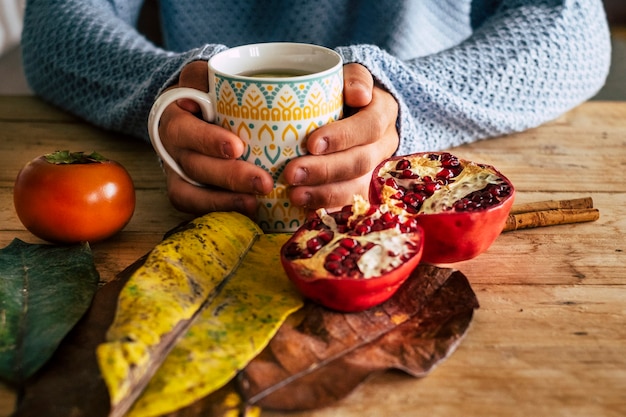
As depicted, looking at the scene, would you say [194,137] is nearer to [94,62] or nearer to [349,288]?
[349,288]

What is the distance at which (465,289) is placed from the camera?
1.93ft

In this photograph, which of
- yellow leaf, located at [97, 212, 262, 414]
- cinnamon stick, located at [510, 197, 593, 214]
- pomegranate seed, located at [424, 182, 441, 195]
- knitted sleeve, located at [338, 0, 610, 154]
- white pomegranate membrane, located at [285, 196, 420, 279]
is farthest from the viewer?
knitted sleeve, located at [338, 0, 610, 154]

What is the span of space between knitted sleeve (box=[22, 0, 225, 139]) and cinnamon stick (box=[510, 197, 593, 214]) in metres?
0.49

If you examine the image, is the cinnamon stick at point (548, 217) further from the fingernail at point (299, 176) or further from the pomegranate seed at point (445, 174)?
the fingernail at point (299, 176)

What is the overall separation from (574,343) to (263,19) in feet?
2.82

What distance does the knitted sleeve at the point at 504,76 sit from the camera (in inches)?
35.5

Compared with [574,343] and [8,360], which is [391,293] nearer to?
[574,343]

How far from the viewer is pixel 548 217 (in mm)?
737

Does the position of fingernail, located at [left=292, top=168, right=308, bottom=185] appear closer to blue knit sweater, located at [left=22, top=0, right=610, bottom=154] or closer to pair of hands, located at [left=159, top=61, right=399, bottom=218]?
pair of hands, located at [left=159, top=61, right=399, bottom=218]

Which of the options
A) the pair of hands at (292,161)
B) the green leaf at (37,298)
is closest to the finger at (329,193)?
the pair of hands at (292,161)

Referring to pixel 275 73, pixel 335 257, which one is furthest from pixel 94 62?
pixel 335 257

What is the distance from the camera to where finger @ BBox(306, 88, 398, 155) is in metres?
0.67

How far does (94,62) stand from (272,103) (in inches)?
20.0

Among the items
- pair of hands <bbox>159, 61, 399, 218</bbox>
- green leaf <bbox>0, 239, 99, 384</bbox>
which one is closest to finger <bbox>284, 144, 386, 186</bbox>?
pair of hands <bbox>159, 61, 399, 218</bbox>
